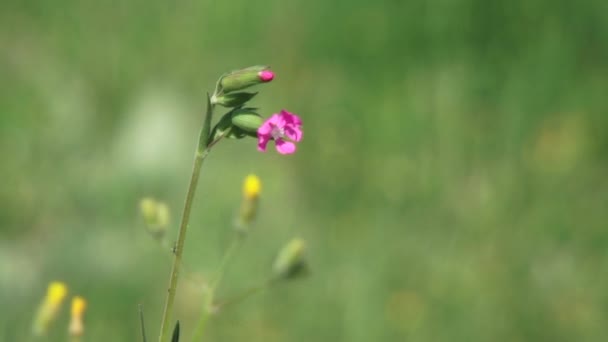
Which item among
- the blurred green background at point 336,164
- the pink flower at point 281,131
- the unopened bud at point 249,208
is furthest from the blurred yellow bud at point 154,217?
the blurred green background at point 336,164

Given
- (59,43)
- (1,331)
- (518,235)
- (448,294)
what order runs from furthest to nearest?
(59,43) < (518,235) < (448,294) < (1,331)

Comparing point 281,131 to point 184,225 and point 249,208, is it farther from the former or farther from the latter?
point 249,208

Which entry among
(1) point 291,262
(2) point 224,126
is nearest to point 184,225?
(2) point 224,126

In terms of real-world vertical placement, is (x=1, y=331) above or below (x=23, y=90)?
below

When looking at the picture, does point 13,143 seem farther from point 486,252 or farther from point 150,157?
point 486,252

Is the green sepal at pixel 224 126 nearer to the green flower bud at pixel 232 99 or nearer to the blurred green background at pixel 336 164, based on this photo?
the green flower bud at pixel 232 99

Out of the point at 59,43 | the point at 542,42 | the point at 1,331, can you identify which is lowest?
the point at 1,331

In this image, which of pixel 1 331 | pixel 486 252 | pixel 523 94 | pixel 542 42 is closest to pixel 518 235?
pixel 486 252

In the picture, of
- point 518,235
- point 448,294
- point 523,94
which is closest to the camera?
point 448,294
